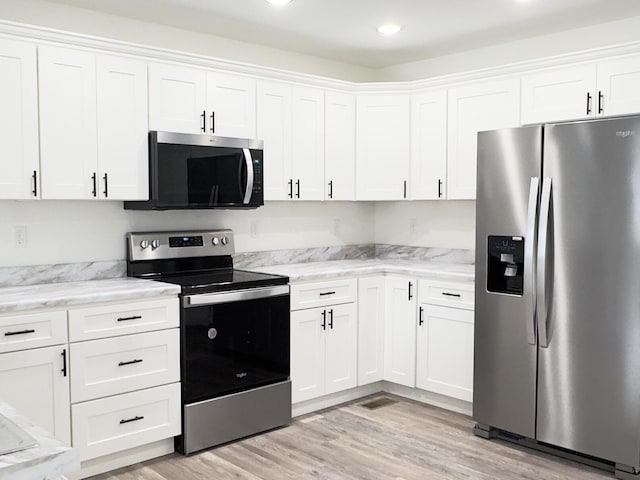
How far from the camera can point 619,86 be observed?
11.4ft

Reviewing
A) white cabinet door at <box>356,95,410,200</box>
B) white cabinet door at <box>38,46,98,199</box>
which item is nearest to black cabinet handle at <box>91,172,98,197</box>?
white cabinet door at <box>38,46,98,199</box>

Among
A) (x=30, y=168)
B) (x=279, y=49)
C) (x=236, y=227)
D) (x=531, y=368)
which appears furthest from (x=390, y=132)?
(x=30, y=168)

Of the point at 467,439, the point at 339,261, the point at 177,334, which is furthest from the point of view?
the point at 339,261

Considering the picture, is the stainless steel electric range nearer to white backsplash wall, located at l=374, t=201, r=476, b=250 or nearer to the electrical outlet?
the electrical outlet

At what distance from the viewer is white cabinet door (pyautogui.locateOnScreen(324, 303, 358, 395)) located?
4.07m

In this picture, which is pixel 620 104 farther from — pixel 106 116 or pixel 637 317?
pixel 106 116

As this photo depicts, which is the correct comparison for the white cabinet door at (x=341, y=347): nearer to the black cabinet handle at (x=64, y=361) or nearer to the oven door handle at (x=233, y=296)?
the oven door handle at (x=233, y=296)

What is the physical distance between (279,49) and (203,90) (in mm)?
1034

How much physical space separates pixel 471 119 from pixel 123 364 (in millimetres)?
2616

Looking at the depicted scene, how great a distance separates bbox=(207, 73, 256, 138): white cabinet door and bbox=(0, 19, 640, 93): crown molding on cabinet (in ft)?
0.23

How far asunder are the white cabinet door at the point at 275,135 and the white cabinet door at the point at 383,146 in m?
0.61

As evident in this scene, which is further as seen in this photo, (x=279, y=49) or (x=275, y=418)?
(x=279, y=49)

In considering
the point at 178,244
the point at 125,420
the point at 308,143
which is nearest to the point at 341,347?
the point at 178,244

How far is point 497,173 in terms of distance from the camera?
3.43 metres
